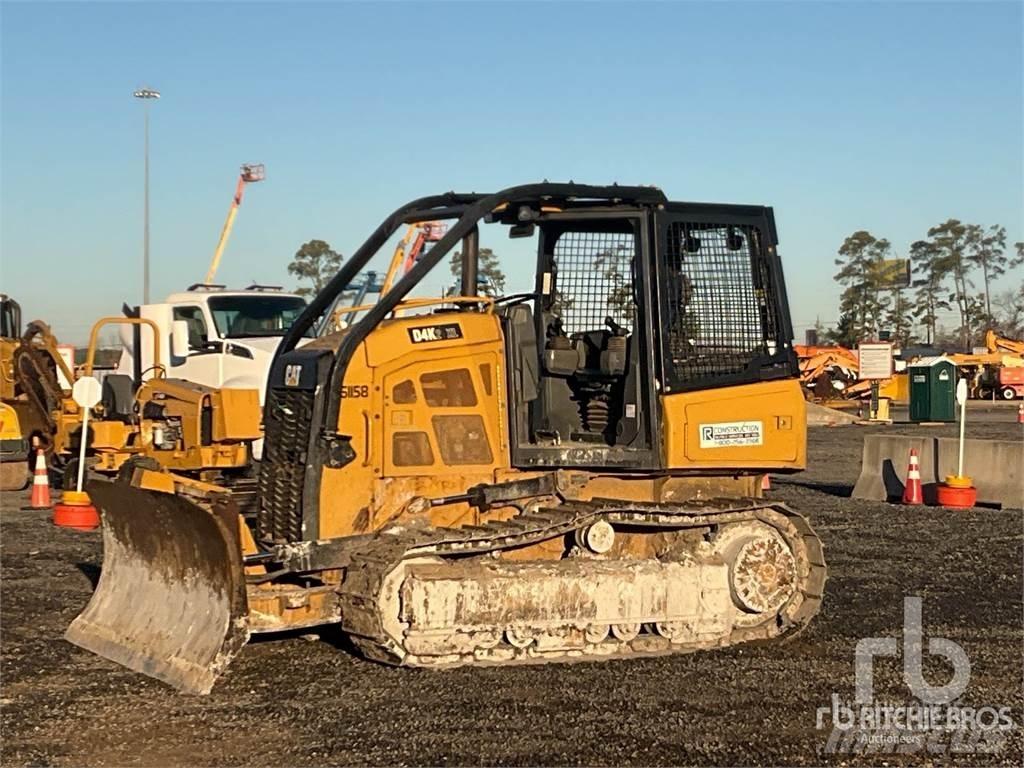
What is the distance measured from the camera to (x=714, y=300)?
895cm

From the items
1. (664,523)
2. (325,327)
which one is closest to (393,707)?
(664,523)

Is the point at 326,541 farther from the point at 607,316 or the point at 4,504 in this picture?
the point at 4,504

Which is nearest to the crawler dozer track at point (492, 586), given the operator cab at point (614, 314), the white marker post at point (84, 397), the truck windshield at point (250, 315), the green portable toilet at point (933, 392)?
the operator cab at point (614, 314)

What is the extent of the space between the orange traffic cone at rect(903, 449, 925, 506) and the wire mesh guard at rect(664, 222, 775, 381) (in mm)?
8086

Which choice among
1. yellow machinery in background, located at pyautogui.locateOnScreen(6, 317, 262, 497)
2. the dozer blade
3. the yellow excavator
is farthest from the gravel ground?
yellow machinery in background, located at pyautogui.locateOnScreen(6, 317, 262, 497)

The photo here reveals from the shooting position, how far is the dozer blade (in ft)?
24.9

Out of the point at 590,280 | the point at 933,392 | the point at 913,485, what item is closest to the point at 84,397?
the point at 590,280

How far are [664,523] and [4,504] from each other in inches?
463

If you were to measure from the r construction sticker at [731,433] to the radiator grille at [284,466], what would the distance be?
2.61 meters

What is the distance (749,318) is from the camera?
29.6 ft

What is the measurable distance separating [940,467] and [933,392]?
21.3 meters

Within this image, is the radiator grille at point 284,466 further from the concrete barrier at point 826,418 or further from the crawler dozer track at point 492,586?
the concrete barrier at point 826,418

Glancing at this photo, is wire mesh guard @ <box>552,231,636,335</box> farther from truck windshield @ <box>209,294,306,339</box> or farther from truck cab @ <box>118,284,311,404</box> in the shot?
truck windshield @ <box>209,294,306,339</box>

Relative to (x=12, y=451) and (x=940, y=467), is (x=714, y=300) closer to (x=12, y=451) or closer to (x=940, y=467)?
(x=940, y=467)
